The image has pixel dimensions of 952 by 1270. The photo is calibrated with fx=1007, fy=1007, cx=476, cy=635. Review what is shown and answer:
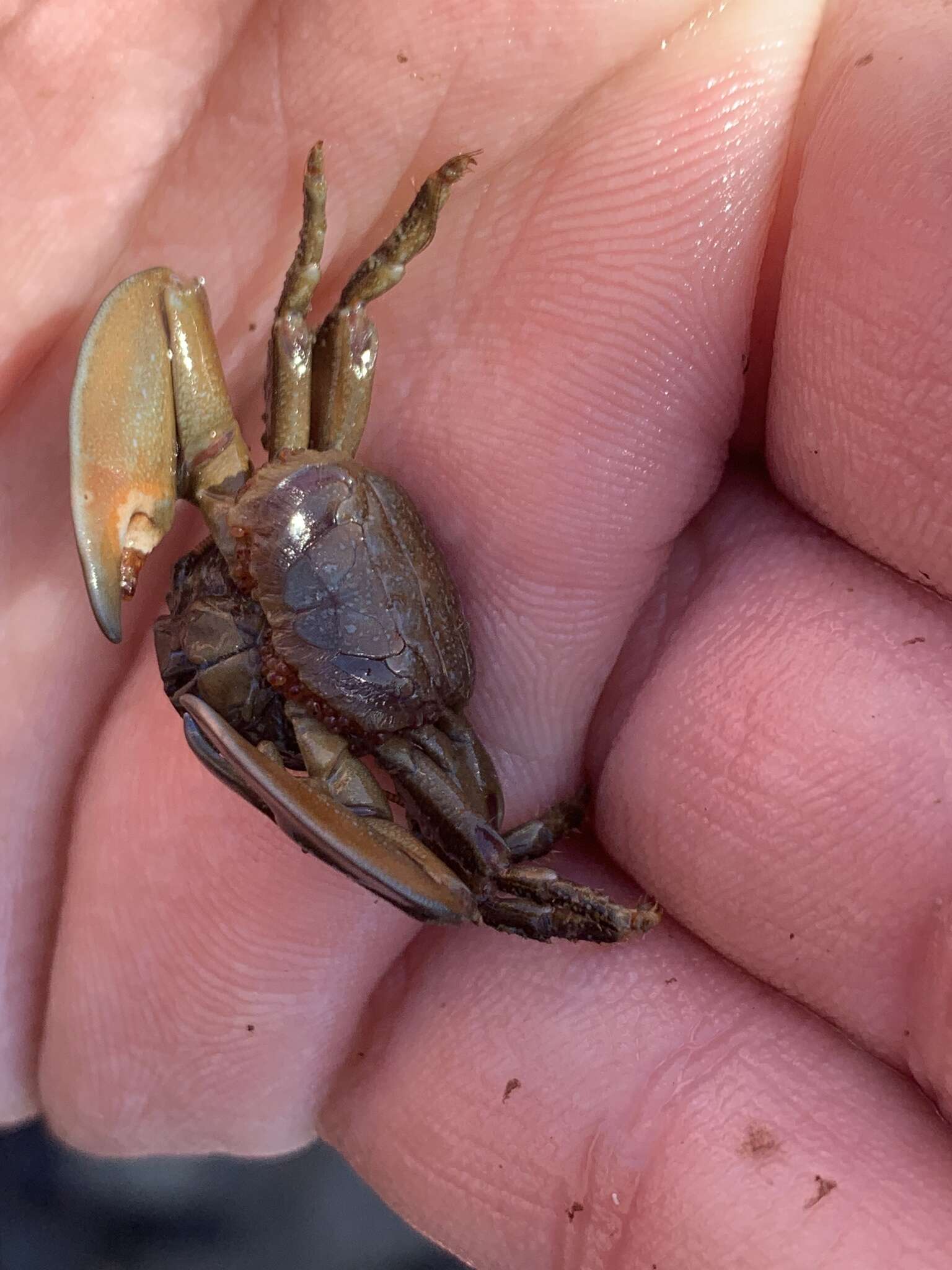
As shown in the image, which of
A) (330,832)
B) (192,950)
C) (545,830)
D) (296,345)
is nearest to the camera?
(330,832)

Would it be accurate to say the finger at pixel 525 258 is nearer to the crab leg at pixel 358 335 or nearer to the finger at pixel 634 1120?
the crab leg at pixel 358 335

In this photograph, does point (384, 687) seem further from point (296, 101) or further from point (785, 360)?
point (296, 101)

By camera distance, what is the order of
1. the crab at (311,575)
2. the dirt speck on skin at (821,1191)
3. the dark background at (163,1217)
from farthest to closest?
the dark background at (163,1217) → the dirt speck on skin at (821,1191) → the crab at (311,575)

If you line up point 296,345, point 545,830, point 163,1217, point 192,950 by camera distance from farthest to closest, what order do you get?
point 163,1217
point 192,950
point 545,830
point 296,345

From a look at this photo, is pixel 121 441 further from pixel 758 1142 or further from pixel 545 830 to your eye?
pixel 758 1142

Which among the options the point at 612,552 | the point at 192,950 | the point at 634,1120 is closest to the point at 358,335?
the point at 612,552

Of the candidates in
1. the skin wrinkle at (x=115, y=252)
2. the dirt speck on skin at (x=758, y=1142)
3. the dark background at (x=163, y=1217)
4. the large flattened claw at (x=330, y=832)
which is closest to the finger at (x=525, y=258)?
the skin wrinkle at (x=115, y=252)

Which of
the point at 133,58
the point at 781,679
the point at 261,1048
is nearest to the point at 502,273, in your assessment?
the point at 133,58
